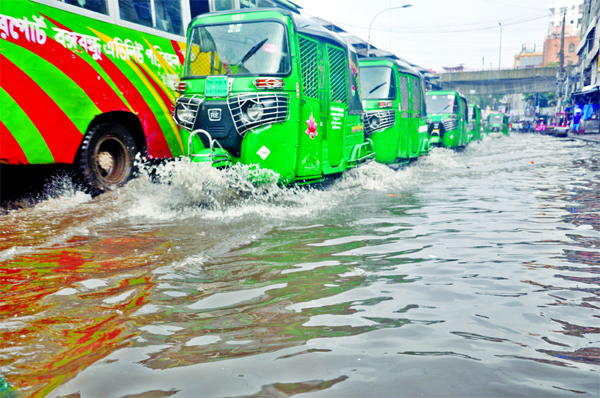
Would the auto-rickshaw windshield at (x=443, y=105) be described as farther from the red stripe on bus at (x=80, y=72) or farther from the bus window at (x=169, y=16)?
the red stripe on bus at (x=80, y=72)

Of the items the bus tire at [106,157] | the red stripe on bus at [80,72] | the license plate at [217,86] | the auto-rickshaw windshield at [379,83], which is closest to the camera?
the red stripe on bus at [80,72]

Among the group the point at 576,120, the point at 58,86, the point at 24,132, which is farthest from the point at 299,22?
the point at 576,120

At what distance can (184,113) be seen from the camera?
7.50 metres

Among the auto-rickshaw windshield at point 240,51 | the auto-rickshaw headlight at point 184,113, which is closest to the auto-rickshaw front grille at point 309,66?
the auto-rickshaw windshield at point 240,51

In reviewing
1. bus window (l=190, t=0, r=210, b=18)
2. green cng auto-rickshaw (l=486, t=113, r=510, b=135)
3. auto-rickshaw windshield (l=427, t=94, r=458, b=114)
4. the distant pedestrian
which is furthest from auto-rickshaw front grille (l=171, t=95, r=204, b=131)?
green cng auto-rickshaw (l=486, t=113, r=510, b=135)

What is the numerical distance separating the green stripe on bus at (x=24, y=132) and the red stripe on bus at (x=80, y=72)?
73cm

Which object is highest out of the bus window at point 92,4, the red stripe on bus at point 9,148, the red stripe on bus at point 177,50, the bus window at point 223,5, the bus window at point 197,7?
the bus window at point 223,5

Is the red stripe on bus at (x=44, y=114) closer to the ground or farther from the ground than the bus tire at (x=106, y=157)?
farther from the ground

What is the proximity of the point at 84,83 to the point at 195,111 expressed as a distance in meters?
1.52

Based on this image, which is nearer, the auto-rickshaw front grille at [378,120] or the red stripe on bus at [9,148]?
the red stripe on bus at [9,148]

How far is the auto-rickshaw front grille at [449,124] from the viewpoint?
21.2m

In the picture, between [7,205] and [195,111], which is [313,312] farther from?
[7,205]

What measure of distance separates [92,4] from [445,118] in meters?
16.1

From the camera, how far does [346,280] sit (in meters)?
3.97
